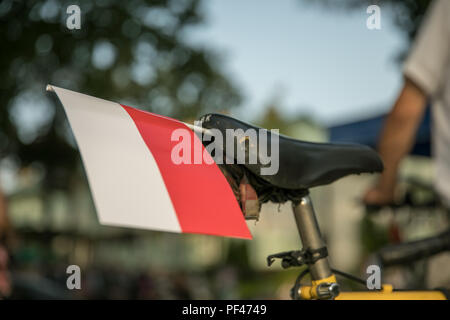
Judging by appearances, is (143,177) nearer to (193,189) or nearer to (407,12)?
(193,189)

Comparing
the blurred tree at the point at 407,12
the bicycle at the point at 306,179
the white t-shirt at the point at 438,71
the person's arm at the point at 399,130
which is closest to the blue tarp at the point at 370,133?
the blurred tree at the point at 407,12

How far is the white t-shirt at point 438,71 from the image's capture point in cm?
198

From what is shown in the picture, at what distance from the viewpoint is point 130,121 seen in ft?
3.56

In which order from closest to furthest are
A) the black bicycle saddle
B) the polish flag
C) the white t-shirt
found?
the polish flag
the black bicycle saddle
the white t-shirt

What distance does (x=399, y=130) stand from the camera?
218cm

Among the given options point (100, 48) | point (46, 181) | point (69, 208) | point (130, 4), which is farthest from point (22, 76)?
point (69, 208)

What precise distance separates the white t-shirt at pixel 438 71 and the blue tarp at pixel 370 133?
223 cm

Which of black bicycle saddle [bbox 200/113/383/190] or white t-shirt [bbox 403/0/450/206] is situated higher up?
white t-shirt [bbox 403/0/450/206]

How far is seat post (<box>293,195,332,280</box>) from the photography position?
1364 mm

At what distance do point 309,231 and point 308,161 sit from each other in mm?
204

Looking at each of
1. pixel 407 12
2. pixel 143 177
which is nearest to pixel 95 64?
pixel 407 12

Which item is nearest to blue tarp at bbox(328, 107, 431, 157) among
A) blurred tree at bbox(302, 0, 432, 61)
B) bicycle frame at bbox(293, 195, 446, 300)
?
blurred tree at bbox(302, 0, 432, 61)

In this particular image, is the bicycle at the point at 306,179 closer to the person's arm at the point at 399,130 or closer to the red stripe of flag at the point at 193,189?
the red stripe of flag at the point at 193,189

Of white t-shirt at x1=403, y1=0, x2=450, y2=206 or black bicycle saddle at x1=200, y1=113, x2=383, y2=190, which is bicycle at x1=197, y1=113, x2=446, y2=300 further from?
white t-shirt at x1=403, y1=0, x2=450, y2=206
